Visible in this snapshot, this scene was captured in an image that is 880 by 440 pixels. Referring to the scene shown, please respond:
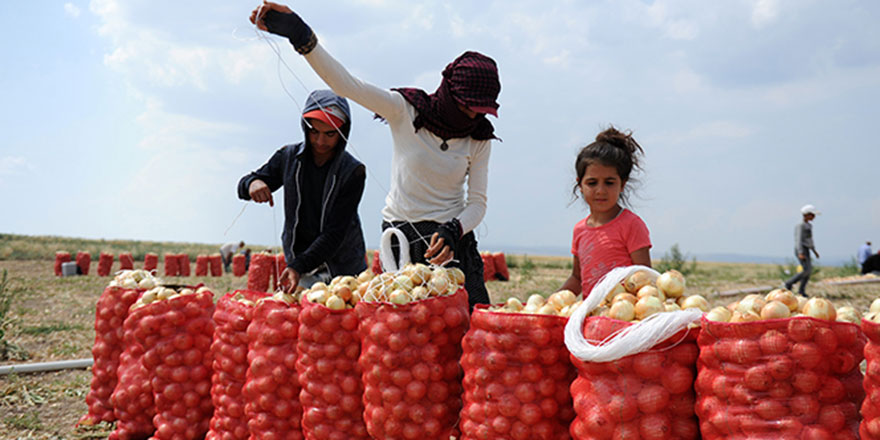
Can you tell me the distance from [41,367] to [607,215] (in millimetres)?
4289

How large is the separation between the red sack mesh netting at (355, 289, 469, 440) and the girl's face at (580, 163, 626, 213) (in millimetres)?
895

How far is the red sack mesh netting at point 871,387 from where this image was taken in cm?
142

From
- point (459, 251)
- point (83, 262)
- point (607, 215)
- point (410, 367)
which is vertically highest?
point (607, 215)

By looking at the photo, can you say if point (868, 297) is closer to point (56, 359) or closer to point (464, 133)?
point (464, 133)

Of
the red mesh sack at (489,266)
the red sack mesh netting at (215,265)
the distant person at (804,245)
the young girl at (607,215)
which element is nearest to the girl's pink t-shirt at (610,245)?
the young girl at (607,215)

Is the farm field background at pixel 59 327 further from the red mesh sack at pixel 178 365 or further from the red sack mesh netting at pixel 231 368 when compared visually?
the red sack mesh netting at pixel 231 368

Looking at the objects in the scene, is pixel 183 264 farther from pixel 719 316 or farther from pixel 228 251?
pixel 719 316

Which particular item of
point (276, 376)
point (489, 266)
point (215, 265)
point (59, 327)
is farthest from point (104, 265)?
point (276, 376)

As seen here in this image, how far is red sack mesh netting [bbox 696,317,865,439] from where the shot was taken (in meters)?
1.52

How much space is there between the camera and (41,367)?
4555 millimetres

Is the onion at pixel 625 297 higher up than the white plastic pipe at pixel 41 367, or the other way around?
the onion at pixel 625 297

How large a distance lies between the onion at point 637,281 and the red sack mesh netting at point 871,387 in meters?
0.64

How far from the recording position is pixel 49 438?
3.15m

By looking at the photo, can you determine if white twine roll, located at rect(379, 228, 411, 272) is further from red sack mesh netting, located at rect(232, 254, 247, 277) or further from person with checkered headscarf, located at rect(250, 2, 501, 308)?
red sack mesh netting, located at rect(232, 254, 247, 277)
